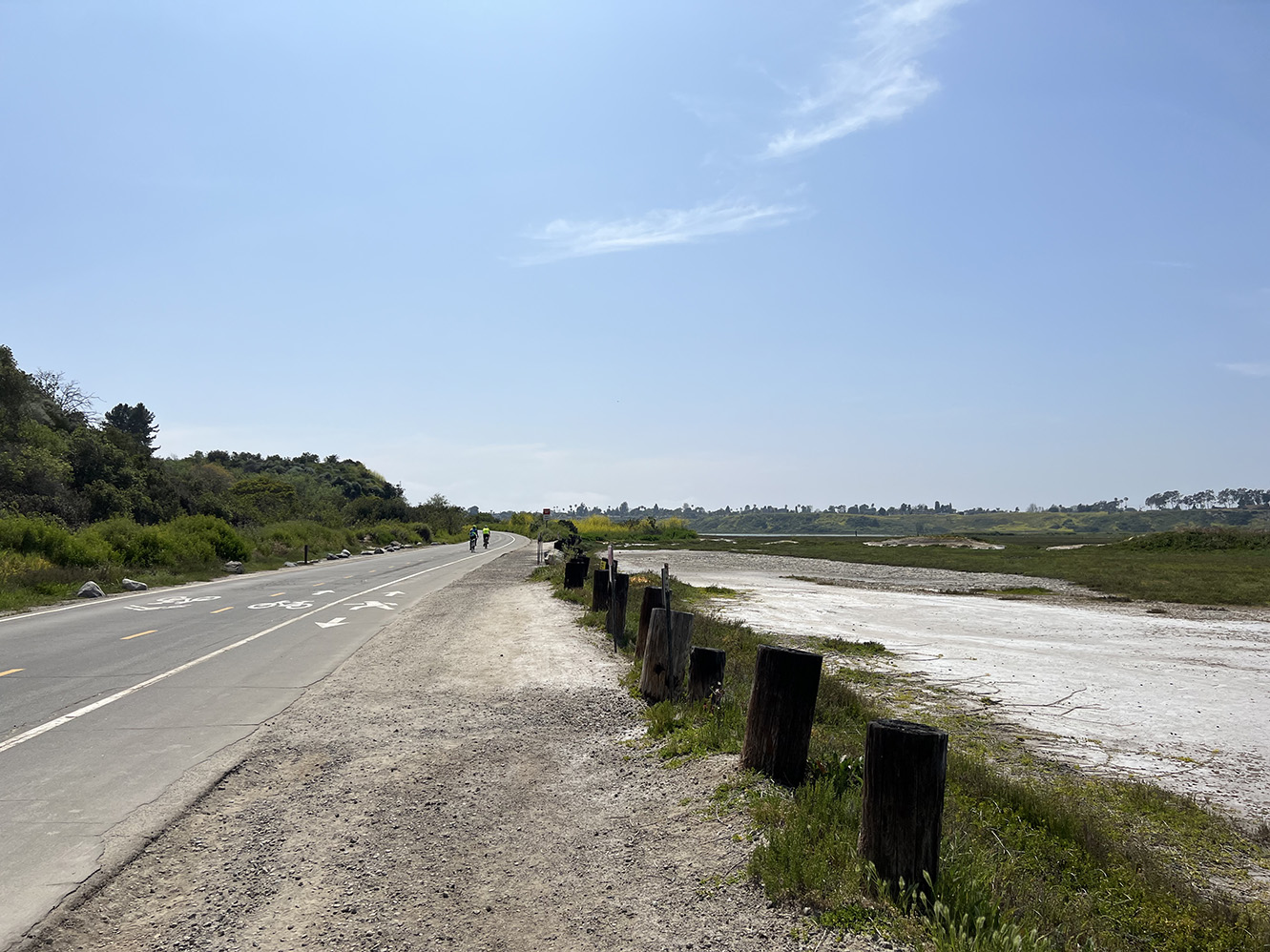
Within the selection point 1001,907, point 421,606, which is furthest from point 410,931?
point 421,606

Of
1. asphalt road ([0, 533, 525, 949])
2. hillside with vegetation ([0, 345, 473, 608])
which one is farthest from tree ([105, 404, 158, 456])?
asphalt road ([0, 533, 525, 949])

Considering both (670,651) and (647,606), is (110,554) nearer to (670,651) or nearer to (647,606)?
(647,606)

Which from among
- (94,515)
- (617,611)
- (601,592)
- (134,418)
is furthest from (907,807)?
(134,418)

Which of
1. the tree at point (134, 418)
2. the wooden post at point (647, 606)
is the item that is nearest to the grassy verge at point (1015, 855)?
the wooden post at point (647, 606)

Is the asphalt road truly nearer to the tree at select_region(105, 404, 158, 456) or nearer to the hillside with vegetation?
the hillside with vegetation

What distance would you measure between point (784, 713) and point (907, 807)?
61.9 inches

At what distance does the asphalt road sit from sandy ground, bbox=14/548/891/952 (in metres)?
0.38

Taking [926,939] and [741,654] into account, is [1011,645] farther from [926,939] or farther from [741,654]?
[926,939]

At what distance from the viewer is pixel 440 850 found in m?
4.77

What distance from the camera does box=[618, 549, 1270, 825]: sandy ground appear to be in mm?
7816

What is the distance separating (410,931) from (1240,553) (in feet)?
222

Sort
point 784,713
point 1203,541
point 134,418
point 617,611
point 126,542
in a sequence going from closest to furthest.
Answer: point 784,713
point 617,611
point 126,542
point 1203,541
point 134,418

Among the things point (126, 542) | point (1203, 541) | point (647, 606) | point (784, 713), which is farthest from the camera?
point (1203, 541)

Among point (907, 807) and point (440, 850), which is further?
point (440, 850)
